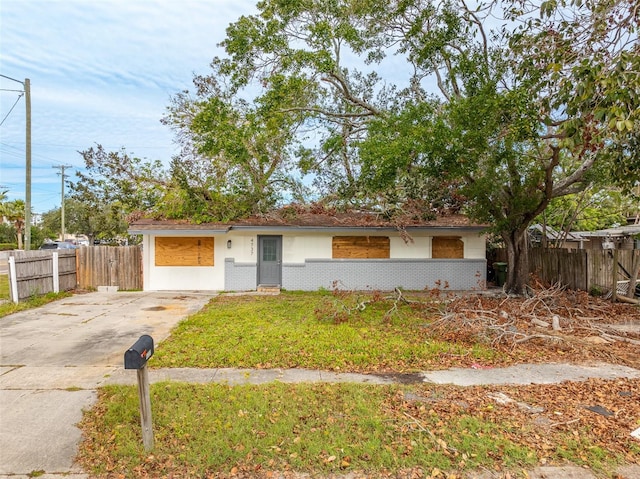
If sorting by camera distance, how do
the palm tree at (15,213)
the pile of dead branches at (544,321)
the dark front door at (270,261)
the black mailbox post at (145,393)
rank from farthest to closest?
the palm tree at (15,213) → the dark front door at (270,261) → the pile of dead branches at (544,321) → the black mailbox post at (145,393)

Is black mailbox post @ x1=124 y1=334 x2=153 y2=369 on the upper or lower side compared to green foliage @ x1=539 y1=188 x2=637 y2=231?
lower

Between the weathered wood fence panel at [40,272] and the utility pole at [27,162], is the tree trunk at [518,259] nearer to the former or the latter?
the weathered wood fence panel at [40,272]

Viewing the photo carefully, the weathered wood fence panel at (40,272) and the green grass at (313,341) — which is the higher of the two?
the weathered wood fence panel at (40,272)

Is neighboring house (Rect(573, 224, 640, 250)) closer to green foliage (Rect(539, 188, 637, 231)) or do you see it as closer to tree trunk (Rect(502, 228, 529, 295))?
green foliage (Rect(539, 188, 637, 231))

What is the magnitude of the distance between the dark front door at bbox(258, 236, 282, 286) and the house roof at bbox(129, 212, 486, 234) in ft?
2.32

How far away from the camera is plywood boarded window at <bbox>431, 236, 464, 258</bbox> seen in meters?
14.2

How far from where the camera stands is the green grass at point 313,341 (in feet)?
18.7

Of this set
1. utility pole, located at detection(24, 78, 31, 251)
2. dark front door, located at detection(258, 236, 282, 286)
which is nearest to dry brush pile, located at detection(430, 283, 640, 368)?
dark front door, located at detection(258, 236, 282, 286)

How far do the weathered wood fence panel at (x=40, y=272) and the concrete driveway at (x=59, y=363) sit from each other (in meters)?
0.84

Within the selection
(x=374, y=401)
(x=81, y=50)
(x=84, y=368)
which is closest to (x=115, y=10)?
(x=81, y=50)

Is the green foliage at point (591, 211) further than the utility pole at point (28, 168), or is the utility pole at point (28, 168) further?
the green foliage at point (591, 211)

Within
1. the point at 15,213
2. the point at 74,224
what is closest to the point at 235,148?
the point at 15,213

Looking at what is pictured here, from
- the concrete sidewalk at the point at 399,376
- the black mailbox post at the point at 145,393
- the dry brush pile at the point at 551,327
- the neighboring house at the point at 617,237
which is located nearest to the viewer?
the black mailbox post at the point at 145,393

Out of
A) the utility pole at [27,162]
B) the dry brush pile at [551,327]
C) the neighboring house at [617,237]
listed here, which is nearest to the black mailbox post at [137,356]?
the dry brush pile at [551,327]
